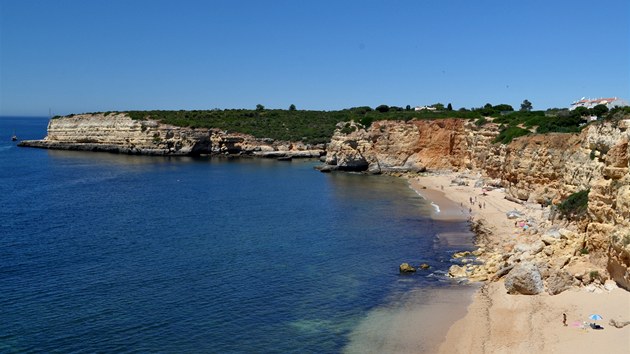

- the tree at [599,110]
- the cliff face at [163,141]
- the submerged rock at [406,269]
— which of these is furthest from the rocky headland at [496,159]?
the tree at [599,110]

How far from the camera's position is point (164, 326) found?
20469 millimetres

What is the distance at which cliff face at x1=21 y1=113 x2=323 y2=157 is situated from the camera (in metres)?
94.4

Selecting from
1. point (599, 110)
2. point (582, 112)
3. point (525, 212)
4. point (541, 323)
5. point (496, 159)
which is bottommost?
point (541, 323)

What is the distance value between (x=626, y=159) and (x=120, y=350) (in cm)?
1921

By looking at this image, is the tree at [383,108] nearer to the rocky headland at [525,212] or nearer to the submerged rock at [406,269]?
the rocky headland at [525,212]

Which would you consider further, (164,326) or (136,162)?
(136,162)

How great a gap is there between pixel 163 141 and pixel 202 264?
2803 inches

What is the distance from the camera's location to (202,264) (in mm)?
28469

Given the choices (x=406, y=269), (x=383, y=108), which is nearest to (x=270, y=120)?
(x=383, y=108)

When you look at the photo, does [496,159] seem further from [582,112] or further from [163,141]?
[163,141]

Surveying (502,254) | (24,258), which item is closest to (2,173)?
(24,258)

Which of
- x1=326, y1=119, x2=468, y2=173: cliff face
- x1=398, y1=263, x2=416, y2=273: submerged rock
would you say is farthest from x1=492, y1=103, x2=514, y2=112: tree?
x1=398, y1=263, x2=416, y2=273: submerged rock

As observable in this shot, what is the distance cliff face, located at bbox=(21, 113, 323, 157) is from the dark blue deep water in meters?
37.6

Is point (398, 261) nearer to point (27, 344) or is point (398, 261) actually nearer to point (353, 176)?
point (27, 344)
